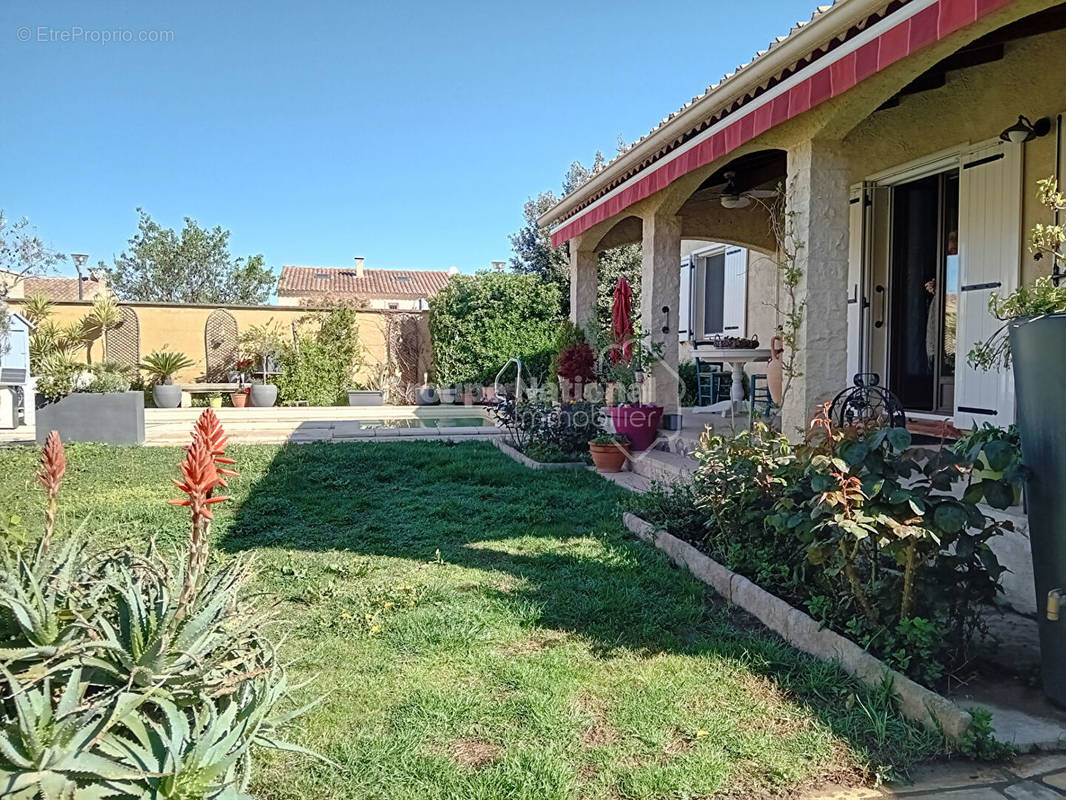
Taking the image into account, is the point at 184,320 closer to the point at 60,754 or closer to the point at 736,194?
the point at 736,194

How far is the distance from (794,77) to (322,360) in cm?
1486

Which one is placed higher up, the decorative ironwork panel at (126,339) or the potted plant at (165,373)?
the decorative ironwork panel at (126,339)

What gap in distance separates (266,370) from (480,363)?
5.30m

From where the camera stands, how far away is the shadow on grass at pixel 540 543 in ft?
10.1

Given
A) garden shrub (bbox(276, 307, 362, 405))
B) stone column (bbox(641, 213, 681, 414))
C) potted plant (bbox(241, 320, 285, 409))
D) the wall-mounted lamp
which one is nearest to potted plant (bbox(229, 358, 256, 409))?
potted plant (bbox(241, 320, 285, 409))

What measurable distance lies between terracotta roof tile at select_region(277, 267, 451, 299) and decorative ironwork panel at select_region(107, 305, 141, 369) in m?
18.7

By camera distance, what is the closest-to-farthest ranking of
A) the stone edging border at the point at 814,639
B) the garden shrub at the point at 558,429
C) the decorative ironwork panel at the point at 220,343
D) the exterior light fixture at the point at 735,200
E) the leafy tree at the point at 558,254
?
the stone edging border at the point at 814,639 → the garden shrub at the point at 558,429 → the exterior light fixture at the point at 735,200 → the decorative ironwork panel at the point at 220,343 → the leafy tree at the point at 558,254

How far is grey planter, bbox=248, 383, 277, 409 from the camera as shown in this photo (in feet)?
56.5

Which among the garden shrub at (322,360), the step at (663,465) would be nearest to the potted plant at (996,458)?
the step at (663,465)

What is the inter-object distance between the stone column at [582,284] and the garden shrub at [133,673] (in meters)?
9.34

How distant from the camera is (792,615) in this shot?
11.8 feet

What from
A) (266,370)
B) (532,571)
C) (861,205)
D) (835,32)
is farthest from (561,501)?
(266,370)

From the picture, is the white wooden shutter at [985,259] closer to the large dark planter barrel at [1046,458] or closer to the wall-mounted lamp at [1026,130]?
the wall-mounted lamp at [1026,130]

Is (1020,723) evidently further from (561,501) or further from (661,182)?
(661,182)
